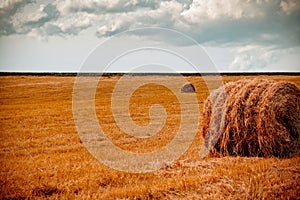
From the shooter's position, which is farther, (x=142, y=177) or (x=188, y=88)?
(x=188, y=88)

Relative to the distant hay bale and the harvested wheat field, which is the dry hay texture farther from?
the distant hay bale

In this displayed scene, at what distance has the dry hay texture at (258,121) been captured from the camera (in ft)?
27.8

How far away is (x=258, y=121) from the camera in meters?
8.51

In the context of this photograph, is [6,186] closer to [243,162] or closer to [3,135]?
[243,162]

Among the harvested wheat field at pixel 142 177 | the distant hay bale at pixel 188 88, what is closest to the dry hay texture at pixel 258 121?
the harvested wheat field at pixel 142 177

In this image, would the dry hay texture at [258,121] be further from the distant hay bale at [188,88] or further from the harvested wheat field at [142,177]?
the distant hay bale at [188,88]

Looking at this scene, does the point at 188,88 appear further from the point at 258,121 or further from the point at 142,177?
the point at 142,177

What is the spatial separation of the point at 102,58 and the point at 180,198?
13.0ft

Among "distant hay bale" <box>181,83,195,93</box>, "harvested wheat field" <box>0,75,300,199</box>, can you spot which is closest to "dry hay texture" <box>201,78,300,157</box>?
"harvested wheat field" <box>0,75,300,199</box>

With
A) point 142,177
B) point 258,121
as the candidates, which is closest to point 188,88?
point 258,121

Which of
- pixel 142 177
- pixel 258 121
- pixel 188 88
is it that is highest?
pixel 258 121

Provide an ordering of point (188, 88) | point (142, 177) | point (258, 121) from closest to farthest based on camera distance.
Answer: point (142, 177) < point (258, 121) < point (188, 88)

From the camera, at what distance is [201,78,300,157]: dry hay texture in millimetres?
8461

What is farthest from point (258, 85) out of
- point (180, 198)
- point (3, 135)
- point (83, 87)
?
point (83, 87)
